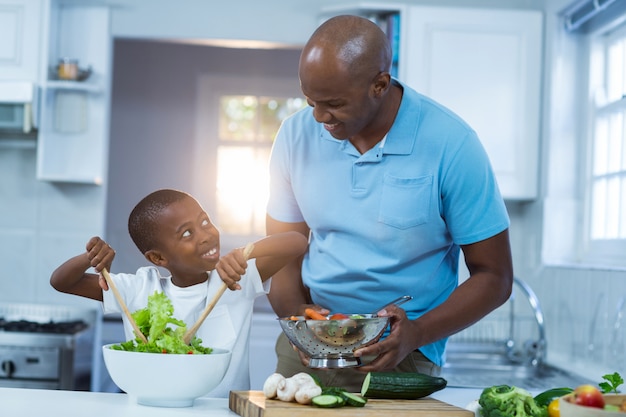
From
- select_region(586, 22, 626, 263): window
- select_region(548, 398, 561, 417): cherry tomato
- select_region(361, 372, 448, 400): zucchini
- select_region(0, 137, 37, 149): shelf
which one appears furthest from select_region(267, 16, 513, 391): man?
select_region(0, 137, 37, 149): shelf

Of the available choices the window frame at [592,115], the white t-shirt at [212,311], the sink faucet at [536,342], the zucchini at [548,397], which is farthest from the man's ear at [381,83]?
the window frame at [592,115]

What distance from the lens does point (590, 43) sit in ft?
11.6

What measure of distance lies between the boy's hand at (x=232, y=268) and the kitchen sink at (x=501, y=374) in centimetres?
134

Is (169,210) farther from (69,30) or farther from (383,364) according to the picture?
(69,30)

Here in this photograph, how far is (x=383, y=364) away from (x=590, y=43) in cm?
242

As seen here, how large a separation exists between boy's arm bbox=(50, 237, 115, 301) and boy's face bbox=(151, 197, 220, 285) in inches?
6.3

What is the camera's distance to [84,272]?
5.85 ft

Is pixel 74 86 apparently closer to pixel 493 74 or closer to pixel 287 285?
pixel 493 74

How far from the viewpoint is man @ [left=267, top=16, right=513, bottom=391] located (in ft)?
5.39

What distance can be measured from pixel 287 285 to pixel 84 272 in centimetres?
45

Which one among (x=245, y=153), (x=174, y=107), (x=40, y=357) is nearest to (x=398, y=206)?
(x=40, y=357)

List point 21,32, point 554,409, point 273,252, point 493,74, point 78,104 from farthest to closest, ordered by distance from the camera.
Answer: point 78,104
point 21,32
point 493,74
point 273,252
point 554,409

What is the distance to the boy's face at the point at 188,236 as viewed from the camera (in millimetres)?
1786

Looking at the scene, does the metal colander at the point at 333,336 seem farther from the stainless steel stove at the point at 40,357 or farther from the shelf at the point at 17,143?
the shelf at the point at 17,143
